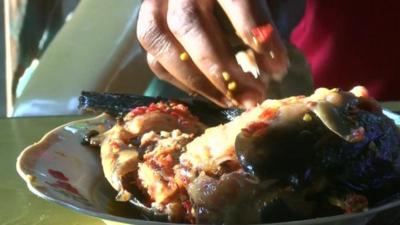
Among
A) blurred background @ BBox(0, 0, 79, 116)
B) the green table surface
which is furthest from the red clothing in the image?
blurred background @ BBox(0, 0, 79, 116)

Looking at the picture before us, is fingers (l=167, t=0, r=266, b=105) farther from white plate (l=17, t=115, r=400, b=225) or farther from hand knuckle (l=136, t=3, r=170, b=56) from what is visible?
white plate (l=17, t=115, r=400, b=225)

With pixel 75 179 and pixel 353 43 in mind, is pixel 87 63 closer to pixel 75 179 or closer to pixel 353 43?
pixel 353 43

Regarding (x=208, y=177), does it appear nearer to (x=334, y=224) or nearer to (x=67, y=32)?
(x=334, y=224)

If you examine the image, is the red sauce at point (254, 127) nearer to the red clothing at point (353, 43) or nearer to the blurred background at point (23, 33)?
A: the red clothing at point (353, 43)

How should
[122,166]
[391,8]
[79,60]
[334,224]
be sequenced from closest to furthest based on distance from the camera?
[334,224] < [122,166] < [391,8] < [79,60]

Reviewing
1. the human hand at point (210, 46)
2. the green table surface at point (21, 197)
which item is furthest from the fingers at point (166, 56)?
the green table surface at point (21, 197)

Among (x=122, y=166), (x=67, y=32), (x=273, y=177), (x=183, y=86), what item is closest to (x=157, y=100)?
(x=183, y=86)
